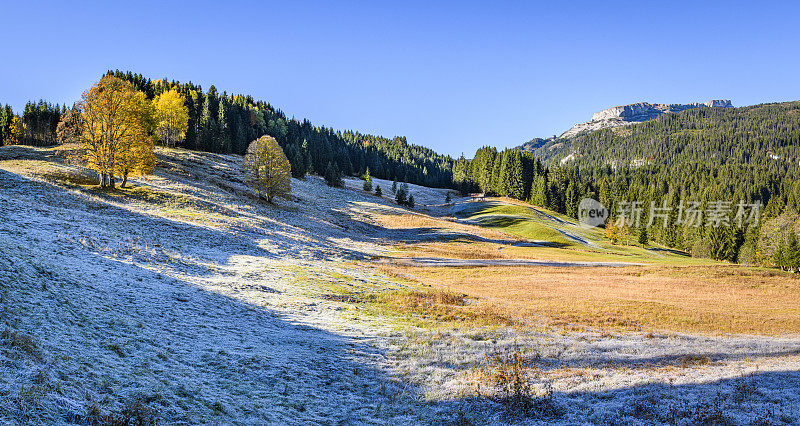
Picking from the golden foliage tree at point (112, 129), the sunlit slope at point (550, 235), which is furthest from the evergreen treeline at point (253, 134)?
the golden foliage tree at point (112, 129)

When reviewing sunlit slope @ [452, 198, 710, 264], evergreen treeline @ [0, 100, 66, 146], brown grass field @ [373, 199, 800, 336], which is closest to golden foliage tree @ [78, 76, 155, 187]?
brown grass field @ [373, 199, 800, 336]

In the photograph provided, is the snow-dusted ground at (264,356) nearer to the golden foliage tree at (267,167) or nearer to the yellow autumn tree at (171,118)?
the golden foliage tree at (267,167)

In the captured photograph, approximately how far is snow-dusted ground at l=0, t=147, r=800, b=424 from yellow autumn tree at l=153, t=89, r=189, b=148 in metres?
78.1

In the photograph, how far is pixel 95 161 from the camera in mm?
41781

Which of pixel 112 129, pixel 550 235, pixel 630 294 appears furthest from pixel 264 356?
pixel 550 235

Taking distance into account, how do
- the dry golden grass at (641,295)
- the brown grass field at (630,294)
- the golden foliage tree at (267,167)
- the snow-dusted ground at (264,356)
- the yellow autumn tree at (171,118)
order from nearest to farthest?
1. the snow-dusted ground at (264,356)
2. the brown grass field at (630,294)
3. the dry golden grass at (641,295)
4. the golden foliage tree at (267,167)
5. the yellow autumn tree at (171,118)

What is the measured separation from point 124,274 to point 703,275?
175 feet

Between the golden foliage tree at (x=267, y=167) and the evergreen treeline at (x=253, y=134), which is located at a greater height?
the evergreen treeline at (x=253, y=134)

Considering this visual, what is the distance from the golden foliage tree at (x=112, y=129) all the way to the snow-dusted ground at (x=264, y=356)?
17950 millimetres

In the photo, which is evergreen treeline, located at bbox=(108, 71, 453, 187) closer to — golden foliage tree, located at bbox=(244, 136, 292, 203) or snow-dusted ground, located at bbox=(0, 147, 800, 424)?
golden foliage tree, located at bbox=(244, 136, 292, 203)

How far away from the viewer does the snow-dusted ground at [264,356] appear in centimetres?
836

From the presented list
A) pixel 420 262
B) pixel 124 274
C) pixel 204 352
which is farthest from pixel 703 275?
pixel 124 274

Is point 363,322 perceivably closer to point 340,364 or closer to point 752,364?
point 340,364

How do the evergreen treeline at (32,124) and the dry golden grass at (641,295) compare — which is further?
Answer: the evergreen treeline at (32,124)
